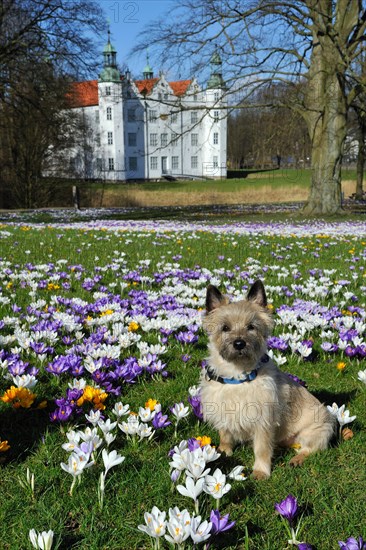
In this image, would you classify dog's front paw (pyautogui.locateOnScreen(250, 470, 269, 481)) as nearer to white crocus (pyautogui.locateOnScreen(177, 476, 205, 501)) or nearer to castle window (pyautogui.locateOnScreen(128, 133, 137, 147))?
white crocus (pyautogui.locateOnScreen(177, 476, 205, 501))

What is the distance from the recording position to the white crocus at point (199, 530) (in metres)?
2.13

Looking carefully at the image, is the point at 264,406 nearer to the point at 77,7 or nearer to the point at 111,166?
the point at 77,7

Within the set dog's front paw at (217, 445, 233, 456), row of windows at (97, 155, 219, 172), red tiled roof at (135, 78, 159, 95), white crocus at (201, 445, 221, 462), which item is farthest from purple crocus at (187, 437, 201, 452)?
row of windows at (97, 155, 219, 172)

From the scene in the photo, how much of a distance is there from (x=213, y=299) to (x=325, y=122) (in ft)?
79.5

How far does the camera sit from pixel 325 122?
24625 millimetres

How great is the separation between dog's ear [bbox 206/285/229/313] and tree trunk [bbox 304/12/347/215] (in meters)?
22.3

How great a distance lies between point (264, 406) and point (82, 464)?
133 centimetres

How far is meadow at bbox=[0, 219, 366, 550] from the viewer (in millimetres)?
2457

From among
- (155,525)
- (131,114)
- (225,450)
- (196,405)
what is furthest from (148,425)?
(131,114)

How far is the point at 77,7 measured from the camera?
1011 inches

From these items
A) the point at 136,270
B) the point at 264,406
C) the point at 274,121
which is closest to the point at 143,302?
the point at 136,270

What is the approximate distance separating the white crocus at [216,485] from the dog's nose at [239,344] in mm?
864

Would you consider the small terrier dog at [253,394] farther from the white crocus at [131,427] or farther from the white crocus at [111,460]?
the white crocus at [111,460]

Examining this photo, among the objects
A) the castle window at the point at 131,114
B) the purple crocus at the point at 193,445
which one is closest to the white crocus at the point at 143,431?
the purple crocus at the point at 193,445
